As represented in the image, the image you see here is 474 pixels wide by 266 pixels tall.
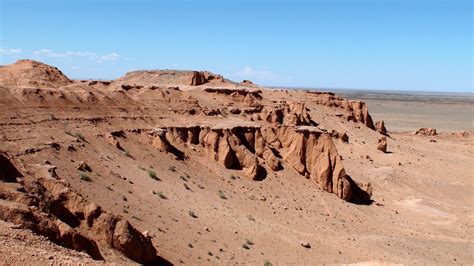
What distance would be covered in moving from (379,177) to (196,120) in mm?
15390

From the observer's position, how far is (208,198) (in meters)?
22.5

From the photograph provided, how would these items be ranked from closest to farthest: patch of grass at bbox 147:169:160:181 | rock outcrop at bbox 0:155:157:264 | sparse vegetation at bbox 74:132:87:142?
rock outcrop at bbox 0:155:157:264, patch of grass at bbox 147:169:160:181, sparse vegetation at bbox 74:132:87:142

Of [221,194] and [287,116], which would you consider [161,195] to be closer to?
[221,194]

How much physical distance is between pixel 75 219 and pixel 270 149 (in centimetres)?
1804

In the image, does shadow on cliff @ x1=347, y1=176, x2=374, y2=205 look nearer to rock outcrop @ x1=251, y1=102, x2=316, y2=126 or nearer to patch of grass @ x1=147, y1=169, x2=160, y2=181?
rock outcrop @ x1=251, y1=102, x2=316, y2=126

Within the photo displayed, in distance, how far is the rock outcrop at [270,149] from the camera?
27219 millimetres

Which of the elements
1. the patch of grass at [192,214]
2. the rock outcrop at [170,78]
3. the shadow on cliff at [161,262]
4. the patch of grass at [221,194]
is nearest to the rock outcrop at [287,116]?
the rock outcrop at [170,78]

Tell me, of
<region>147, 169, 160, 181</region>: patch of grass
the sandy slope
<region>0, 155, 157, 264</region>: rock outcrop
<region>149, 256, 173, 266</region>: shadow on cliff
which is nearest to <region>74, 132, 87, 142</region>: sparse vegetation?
the sandy slope

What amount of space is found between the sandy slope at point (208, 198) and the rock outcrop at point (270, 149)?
2.08ft

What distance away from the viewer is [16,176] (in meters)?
13.2

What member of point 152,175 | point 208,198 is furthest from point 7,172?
point 208,198

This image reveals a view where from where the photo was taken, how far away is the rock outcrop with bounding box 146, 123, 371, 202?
27219 mm

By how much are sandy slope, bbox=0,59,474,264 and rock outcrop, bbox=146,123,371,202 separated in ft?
2.08

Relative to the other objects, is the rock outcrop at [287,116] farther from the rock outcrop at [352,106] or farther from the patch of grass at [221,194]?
the patch of grass at [221,194]
